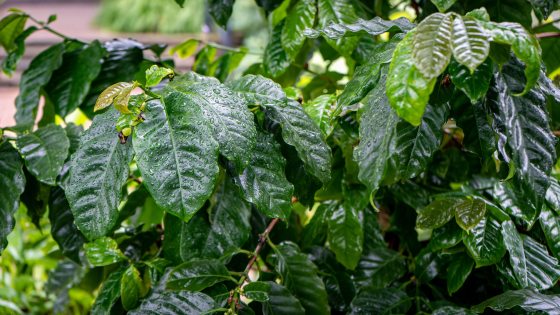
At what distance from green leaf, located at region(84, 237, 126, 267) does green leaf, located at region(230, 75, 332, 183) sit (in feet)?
1.15

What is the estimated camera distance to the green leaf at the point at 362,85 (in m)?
0.67

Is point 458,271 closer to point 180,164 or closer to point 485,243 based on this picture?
point 485,243

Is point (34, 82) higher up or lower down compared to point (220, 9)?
lower down

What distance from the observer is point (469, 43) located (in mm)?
552

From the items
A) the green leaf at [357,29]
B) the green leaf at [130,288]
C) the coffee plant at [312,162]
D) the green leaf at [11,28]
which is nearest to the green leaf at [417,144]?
the coffee plant at [312,162]

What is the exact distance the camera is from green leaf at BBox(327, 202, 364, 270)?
1.04 m

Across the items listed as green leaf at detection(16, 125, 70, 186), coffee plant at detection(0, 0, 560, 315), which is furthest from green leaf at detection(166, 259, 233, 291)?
green leaf at detection(16, 125, 70, 186)

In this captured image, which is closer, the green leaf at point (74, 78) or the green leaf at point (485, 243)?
the green leaf at point (485, 243)

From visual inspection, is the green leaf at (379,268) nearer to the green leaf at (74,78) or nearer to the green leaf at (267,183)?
the green leaf at (267,183)

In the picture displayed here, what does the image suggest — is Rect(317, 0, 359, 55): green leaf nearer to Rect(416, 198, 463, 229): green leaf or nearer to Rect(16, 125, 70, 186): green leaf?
Rect(416, 198, 463, 229): green leaf

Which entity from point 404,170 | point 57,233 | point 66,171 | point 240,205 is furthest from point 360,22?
point 57,233

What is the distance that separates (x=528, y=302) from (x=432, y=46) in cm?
42

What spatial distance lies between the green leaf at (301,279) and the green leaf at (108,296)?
10.0 inches

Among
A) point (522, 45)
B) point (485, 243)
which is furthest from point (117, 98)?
point (485, 243)
